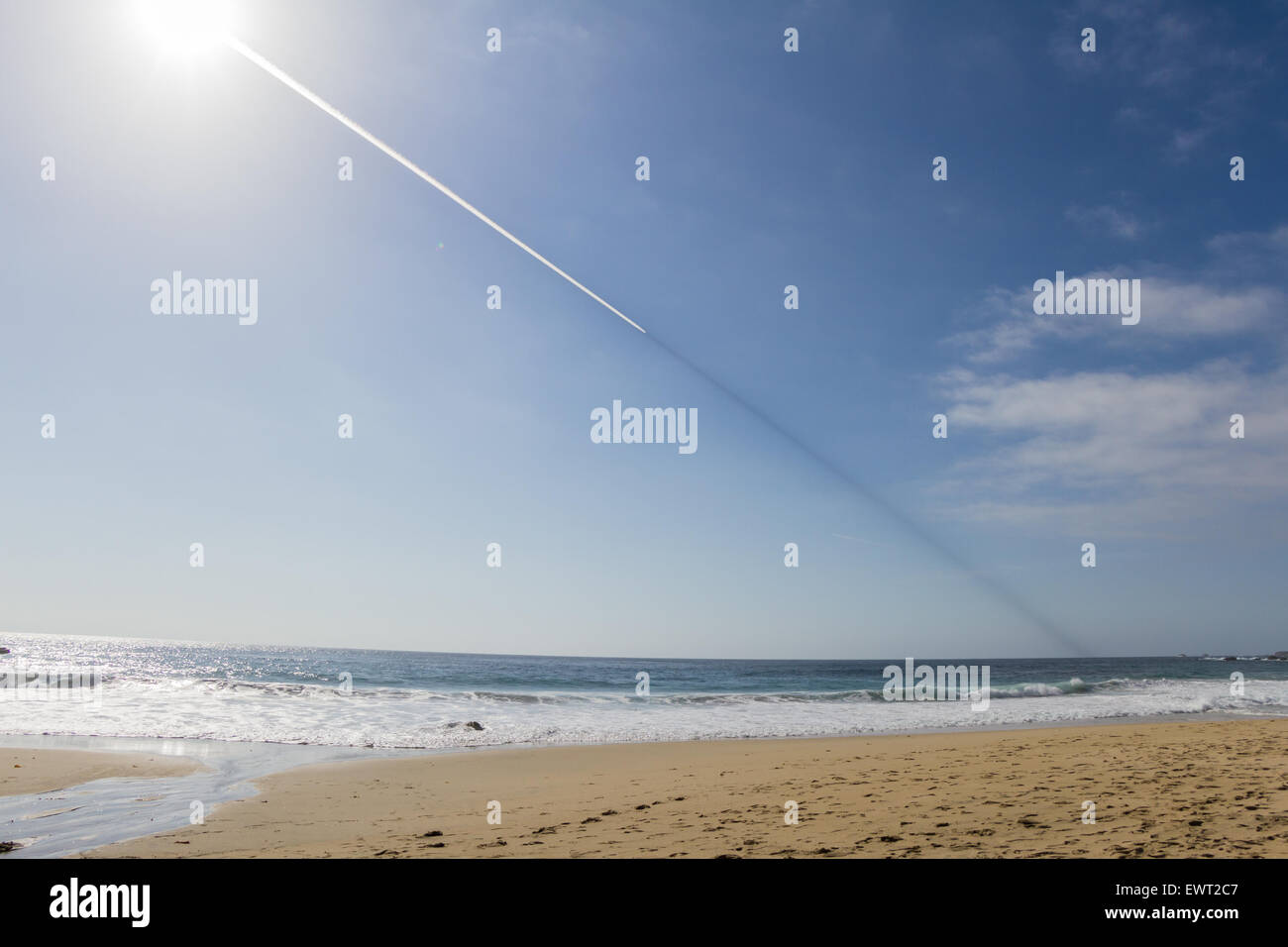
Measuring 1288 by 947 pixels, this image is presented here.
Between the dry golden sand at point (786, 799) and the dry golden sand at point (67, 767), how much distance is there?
222 centimetres

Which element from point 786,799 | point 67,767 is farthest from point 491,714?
point 786,799

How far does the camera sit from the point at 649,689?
125ft

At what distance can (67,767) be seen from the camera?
10969 mm

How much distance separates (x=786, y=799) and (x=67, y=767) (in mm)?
11354

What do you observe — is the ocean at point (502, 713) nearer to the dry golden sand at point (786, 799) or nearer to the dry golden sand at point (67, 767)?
the dry golden sand at point (67, 767)

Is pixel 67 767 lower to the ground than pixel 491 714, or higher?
higher

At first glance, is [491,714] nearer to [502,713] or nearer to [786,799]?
[502,713]

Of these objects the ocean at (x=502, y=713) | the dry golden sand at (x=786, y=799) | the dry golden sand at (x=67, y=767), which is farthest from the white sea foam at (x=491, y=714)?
the dry golden sand at (x=786, y=799)

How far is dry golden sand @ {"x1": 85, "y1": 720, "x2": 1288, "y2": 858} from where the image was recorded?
6.08 meters
